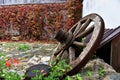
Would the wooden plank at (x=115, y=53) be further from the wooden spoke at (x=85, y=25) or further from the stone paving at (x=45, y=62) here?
the wooden spoke at (x=85, y=25)

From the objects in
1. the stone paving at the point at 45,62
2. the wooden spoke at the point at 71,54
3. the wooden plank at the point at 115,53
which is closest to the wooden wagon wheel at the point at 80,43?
the wooden spoke at the point at 71,54

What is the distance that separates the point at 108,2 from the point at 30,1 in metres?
7.12

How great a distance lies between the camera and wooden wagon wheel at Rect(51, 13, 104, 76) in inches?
189

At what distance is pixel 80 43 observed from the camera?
5301 mm

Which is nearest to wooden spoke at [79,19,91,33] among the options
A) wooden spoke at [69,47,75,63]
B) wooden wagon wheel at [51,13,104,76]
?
wooden wagon wheel at [51,13,104,76]

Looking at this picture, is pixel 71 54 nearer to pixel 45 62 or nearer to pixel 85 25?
pixel 85 25

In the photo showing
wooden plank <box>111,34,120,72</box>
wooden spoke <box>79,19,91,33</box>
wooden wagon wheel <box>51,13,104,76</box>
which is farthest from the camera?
wooden spoke <box>79,19,91,33</box>

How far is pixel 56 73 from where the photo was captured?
187 inches

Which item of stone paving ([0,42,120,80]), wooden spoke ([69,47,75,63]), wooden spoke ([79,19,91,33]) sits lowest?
stone paving ([0,42,120,80])

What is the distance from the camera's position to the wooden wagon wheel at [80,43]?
4809mm

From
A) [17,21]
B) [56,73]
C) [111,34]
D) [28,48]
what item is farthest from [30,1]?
[56,73]

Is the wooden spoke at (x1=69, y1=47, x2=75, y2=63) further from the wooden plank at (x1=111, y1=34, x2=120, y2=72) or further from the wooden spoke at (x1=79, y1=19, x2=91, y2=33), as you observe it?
the wooden plank at (x1=111, y1=34, x2=120, y2=72)

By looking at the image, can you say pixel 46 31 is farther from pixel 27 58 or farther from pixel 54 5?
pixel 27 58

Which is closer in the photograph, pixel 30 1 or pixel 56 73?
pixel 56 73
